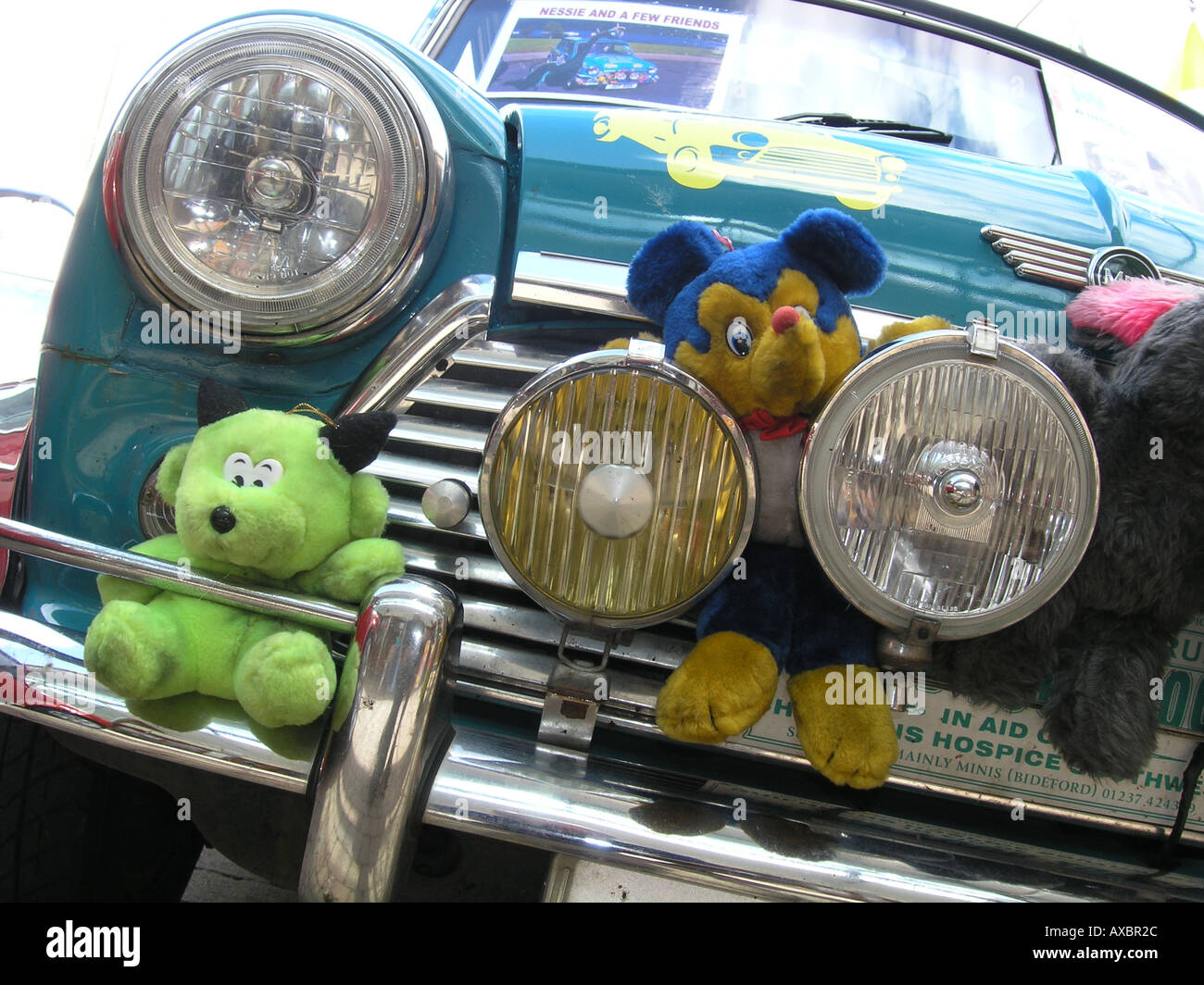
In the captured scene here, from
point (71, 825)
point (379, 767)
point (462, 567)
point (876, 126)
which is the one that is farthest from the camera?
point (876, 126)

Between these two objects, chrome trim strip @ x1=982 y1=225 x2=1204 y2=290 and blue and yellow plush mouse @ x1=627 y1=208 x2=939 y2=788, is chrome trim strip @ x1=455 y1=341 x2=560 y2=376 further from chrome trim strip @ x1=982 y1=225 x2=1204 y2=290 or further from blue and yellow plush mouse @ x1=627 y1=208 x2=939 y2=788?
chrome trim strip @ x1=982 y1=225 x2=1204 y2=290

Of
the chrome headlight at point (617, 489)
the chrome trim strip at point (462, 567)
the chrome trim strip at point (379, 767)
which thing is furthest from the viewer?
the chrome trim strip at point (462, 567)

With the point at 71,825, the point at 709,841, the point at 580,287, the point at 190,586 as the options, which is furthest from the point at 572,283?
the point at 71,825

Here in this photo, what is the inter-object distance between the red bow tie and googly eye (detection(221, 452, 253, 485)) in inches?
23.2

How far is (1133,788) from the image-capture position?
1.26 metres

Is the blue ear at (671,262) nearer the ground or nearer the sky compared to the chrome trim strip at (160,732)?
nearer the sky

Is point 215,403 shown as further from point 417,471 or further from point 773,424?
point 773,424

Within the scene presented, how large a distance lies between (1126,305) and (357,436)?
3.18 ft

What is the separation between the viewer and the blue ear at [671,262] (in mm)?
1192

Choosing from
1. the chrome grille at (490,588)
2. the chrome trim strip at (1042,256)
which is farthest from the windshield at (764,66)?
the chrome grille at (490,588)

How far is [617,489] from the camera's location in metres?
1.07

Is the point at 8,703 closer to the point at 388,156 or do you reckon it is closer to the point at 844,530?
the point at 388,156

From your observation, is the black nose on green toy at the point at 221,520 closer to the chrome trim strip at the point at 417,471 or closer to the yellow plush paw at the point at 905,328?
the chrome trim strip at the point at 417,471

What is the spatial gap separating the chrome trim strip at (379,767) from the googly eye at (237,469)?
0.87ft
